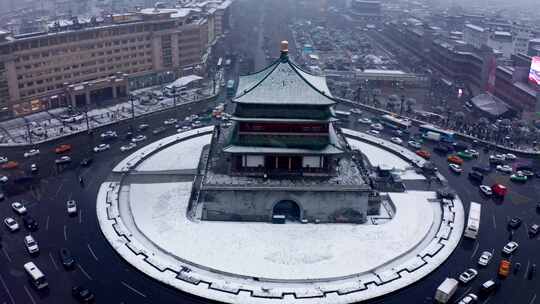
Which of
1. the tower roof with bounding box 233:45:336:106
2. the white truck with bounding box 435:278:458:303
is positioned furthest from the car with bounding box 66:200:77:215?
the white truck with bounding box 435:278:458:303

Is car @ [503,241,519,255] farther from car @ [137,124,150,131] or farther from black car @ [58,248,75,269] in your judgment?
car @ [137,124,150,131]

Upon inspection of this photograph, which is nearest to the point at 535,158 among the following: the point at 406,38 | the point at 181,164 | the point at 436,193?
the point at 436,193

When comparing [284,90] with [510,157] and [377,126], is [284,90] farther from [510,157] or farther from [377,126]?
[510,157]

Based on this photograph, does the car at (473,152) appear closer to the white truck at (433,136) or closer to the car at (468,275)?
the white truck at (433,136)

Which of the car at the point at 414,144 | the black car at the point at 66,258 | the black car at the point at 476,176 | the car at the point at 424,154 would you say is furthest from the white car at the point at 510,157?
the black car at the point at 66,258

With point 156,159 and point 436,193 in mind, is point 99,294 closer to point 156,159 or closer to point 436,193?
point 156,159

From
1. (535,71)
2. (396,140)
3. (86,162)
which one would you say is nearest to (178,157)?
(86,162)
